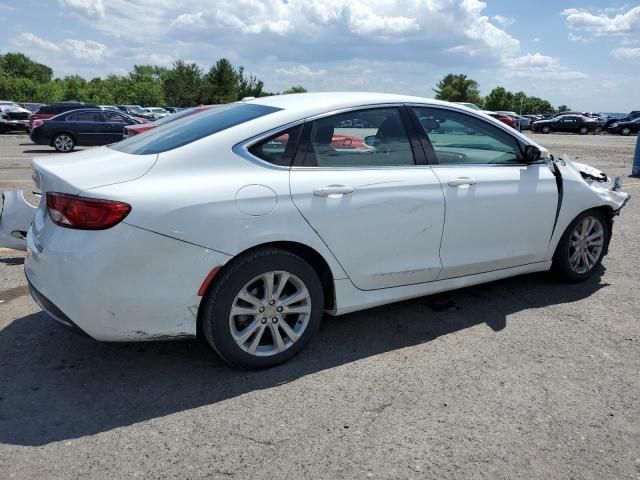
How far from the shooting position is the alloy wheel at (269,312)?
124 inches

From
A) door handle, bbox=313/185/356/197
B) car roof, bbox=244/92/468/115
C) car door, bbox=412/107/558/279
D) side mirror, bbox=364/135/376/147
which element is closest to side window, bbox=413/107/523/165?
car door, bbox=412/107/558/279

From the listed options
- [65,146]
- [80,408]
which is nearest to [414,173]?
[80,408]

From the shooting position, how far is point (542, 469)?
8.08 feet

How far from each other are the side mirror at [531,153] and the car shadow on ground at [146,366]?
1143mm

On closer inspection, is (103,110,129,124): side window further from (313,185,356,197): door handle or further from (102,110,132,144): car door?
(313,185,356,197): door handle

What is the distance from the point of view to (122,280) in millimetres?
2807

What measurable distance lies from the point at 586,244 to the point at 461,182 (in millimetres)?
1719

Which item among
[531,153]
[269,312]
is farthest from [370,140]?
[531,153]

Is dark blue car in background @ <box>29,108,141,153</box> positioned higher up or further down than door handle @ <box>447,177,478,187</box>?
further down

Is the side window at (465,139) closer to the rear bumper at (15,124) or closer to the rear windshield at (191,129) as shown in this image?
the rear windshield at (191,129)

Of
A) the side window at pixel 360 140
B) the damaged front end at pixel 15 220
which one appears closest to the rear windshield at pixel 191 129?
the side window at pixel 360 140

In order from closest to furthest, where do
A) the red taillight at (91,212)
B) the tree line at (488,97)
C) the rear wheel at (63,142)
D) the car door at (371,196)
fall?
the red taillight at (91,212) → the car door at (371,196) → the rear wheel at (63,142) → the tree line at (488,97)

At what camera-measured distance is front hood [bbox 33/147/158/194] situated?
2889 mm

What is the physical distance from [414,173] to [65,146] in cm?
1763
